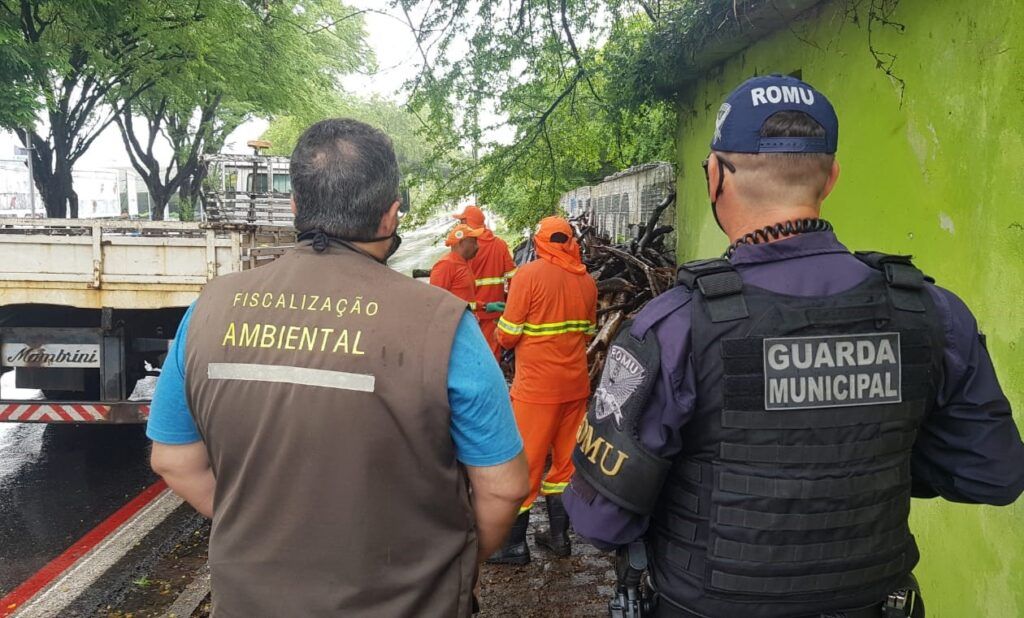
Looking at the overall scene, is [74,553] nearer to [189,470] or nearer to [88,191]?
[189,470]

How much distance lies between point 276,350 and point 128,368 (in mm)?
4536

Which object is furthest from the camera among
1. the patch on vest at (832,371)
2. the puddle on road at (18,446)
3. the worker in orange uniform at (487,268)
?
the worker in orange uniform at (487,268)

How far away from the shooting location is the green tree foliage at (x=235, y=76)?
444 inches

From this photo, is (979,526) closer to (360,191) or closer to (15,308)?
(360,191)

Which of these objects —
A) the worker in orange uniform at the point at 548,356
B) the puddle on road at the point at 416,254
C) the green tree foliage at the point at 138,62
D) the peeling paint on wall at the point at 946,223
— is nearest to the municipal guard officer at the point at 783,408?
the peeling paint on wall at the point at 946,223

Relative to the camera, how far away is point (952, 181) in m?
2.91

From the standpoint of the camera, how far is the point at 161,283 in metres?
5.40

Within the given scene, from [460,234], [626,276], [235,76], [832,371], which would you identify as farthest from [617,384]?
[235,76]

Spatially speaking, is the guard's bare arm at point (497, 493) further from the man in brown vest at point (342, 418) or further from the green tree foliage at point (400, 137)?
the green tree foliage at point (400, 137)

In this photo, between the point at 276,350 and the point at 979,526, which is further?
the point at 979,526

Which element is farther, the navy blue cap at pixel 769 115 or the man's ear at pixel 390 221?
the man's ear at pixel 390 221

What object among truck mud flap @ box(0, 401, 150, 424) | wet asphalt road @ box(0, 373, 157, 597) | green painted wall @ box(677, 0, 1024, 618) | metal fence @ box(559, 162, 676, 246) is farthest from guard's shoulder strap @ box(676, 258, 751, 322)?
metal fence @ box(559, 162, 676, 246)

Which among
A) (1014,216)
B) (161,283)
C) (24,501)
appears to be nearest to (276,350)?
(1014,216)

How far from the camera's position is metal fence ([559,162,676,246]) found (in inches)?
359
